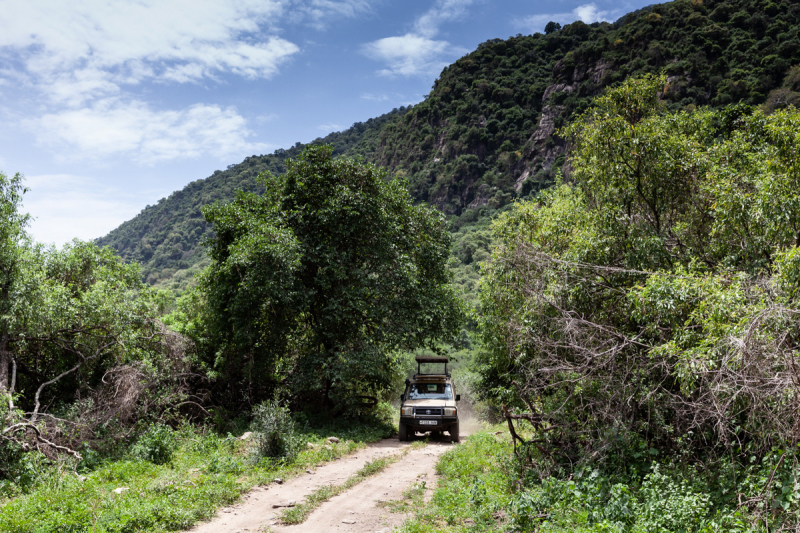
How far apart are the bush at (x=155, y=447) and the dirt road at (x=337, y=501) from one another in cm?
320

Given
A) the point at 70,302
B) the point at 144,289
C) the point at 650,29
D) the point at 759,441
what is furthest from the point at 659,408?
the point at 650,29

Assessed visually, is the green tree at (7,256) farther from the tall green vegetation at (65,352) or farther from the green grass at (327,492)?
the green grass at (327,492)

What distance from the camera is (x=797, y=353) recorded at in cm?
525

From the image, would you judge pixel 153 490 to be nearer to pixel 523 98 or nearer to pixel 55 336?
pixel 55 336

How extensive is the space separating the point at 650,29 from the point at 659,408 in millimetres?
107744

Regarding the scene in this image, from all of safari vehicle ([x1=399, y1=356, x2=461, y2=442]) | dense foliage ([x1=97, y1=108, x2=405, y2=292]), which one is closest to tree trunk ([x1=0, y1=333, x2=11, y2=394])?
safari vehicle ([x1=399, y1=356, x2=461, y2=442])

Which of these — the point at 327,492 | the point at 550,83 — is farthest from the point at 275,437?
the point at 550,83

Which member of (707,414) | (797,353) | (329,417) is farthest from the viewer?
(329,417)

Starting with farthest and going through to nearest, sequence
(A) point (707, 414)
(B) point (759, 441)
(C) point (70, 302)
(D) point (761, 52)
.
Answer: (D) point (761, 52) → (C) point (70, 302) → (A) point (707, 414) → (B) point (759, 441)

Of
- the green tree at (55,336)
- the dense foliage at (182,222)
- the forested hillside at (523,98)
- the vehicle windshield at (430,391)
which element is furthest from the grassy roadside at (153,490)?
the dense foliage at (182,222)

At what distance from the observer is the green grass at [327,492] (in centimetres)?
692

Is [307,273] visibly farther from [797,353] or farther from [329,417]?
[797,353]

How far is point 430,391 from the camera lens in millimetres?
15445

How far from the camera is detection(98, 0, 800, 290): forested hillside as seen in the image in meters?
71.9
